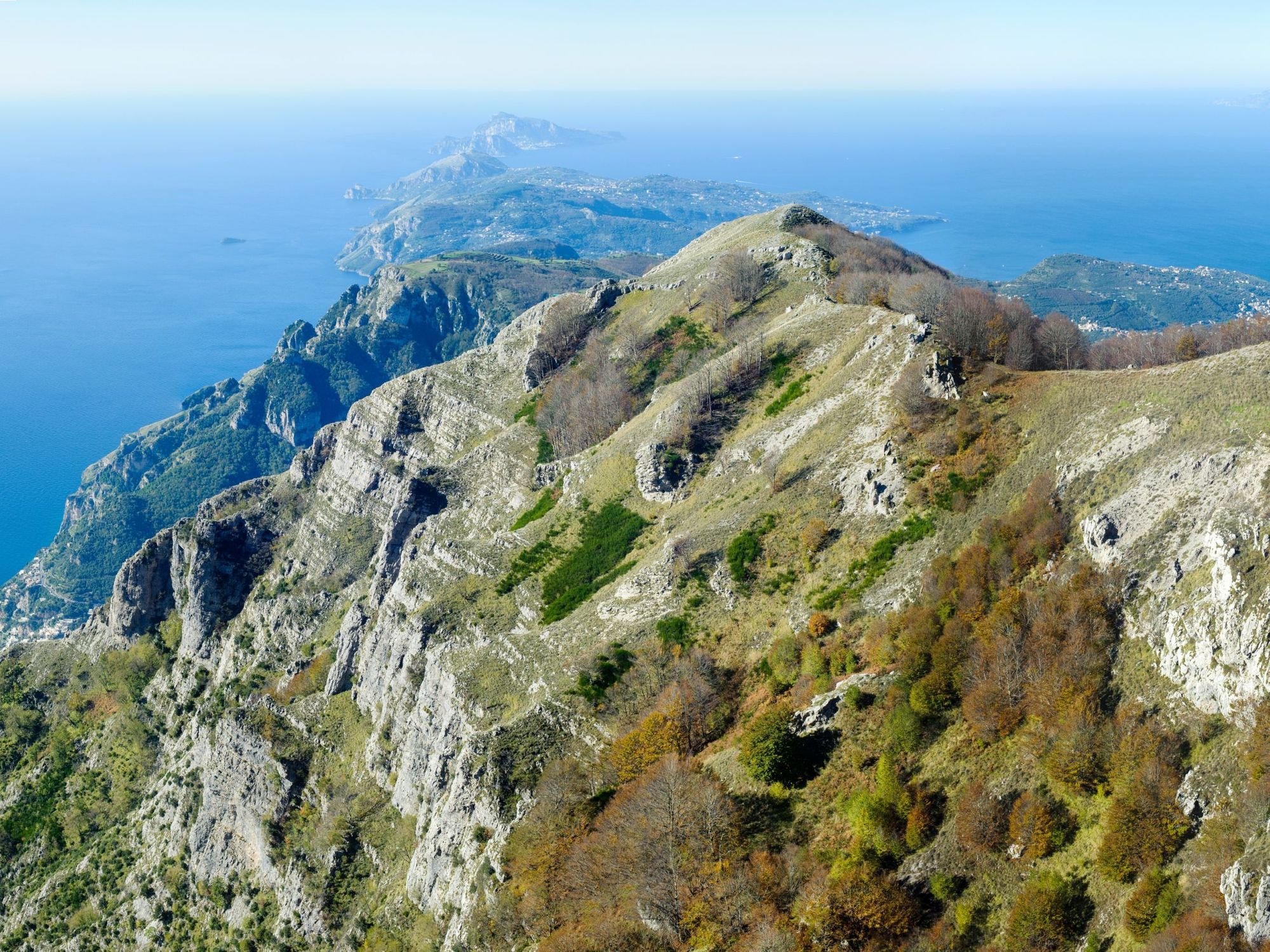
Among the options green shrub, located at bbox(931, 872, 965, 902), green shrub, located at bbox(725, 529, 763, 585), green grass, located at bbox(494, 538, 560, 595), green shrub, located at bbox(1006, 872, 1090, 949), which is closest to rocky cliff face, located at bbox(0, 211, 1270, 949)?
green grass, located at bbox(494, 538, 560, 595)

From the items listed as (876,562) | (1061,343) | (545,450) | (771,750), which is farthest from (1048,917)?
(545,450)

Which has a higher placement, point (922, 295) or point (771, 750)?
point (922, 295)

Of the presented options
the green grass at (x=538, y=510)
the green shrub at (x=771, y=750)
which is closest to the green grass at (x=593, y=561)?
the green grass at (x=538, y=510)

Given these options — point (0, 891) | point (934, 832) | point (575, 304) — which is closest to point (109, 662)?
point (0, 891)

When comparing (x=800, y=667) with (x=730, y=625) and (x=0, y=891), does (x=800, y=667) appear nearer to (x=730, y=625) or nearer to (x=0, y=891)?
(x=730, y=625)

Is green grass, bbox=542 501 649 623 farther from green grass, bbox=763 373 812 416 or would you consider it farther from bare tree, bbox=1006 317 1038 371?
bare tree, bbox=1006 317 1038 371

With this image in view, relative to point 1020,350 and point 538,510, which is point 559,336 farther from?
point 1020,350
